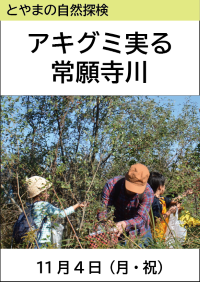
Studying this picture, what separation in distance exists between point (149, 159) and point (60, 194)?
4.78 ft

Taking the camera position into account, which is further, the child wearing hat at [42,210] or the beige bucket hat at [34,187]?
the beige bucket hat at [34,187]

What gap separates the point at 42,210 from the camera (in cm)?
239

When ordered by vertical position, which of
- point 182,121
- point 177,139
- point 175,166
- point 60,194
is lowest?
point 60,194

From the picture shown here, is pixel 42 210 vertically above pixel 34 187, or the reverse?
pixel 34 187

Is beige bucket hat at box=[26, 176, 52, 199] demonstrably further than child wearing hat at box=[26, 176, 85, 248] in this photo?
Yes

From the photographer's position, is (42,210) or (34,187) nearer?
(42,210)

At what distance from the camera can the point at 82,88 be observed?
2232 mm

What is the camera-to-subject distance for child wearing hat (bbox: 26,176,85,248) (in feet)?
7.76

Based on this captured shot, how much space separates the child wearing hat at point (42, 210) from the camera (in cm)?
237
